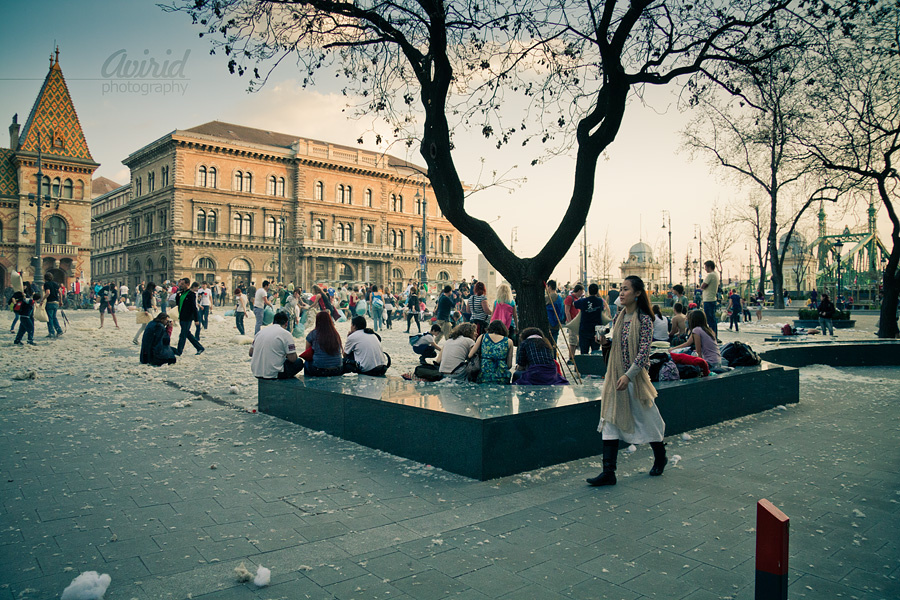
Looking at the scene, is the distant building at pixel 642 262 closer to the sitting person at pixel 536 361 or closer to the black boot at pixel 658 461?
the sitting person at pixel 536 361

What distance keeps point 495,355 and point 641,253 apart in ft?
304

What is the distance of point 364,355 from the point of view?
28.3 ft

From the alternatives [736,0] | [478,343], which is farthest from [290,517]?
[736,0]

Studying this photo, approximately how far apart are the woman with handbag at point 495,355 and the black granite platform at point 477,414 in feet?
1.86

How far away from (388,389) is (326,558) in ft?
10.9

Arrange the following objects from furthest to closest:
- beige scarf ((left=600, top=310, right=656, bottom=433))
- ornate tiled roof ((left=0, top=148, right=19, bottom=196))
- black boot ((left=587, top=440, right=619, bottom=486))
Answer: ornate tiled roof ((left=0, top=148, right=19, bottom=196)) < beige scarf ((left=600, top=310, right=656, bottom=433)) < black boot ((left=587, top=440, right=619, bottom=486))

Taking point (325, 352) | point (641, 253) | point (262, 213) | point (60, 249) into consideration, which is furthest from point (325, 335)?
point (641, 253)

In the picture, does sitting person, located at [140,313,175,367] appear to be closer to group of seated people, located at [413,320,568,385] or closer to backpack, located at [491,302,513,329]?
backpack, located at [491,302,513,329]

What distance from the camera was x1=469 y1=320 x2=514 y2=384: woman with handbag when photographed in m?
7.62

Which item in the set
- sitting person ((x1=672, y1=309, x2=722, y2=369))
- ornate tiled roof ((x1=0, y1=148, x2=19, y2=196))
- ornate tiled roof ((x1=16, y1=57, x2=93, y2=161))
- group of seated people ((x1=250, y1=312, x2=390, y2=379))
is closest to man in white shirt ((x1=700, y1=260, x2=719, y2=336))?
sitting person ((x1=672, y1=309, x2=722, y2=369))

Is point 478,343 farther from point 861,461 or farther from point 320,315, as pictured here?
point 861,461

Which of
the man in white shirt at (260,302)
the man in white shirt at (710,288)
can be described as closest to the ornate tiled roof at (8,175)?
the man in white shirt at (260,302)

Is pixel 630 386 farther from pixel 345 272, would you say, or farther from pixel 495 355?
pixel 345 272

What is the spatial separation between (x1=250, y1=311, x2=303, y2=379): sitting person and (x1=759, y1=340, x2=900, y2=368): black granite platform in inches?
454
